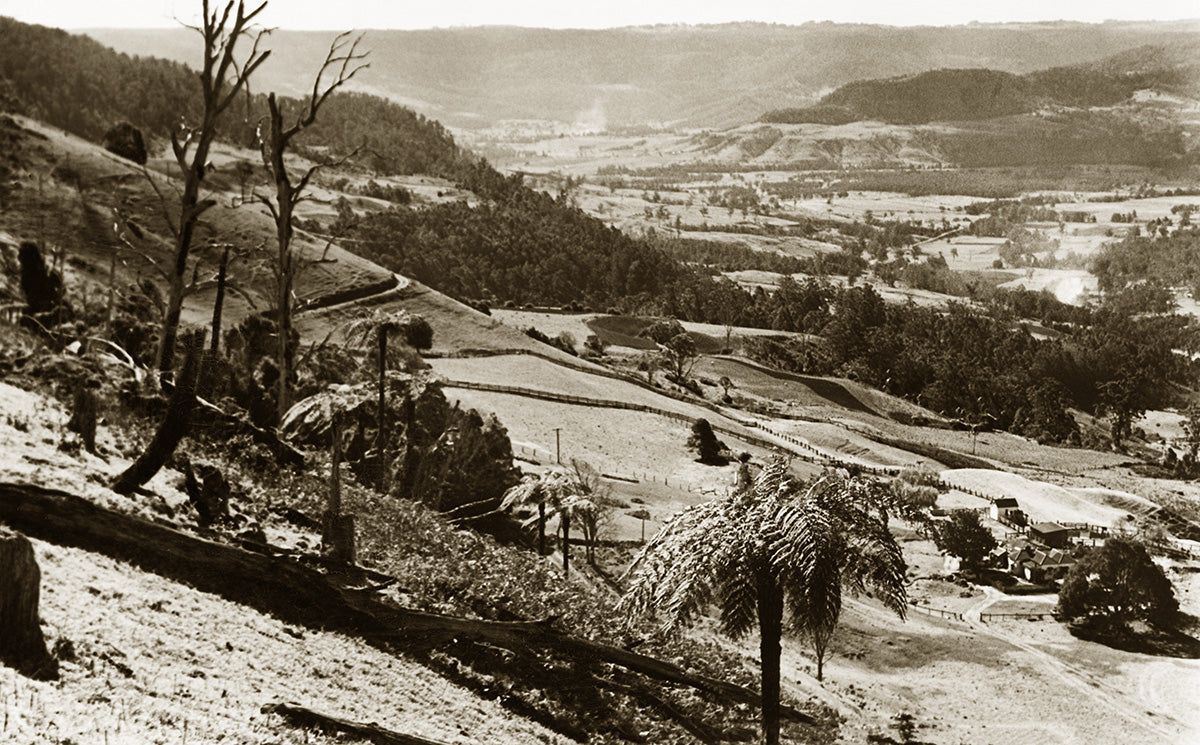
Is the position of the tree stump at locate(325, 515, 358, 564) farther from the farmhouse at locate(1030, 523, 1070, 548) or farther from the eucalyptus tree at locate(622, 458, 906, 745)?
the farmhouse at locate(1030, 523, 1070, 548)

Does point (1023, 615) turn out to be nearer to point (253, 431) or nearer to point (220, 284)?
point (253, 431)

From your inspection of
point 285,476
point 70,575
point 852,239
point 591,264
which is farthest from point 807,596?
point 852,239

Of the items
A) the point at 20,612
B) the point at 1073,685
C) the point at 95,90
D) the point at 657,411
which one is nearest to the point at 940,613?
the point at 1073,685

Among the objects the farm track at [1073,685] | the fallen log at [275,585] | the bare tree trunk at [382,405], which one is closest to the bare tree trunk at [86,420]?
the fallen log at [275,585]

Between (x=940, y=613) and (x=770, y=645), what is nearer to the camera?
(x=770, y=645)

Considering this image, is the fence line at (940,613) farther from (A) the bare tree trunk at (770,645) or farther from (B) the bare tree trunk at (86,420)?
(B) the bare tree trunk at (86,420)
